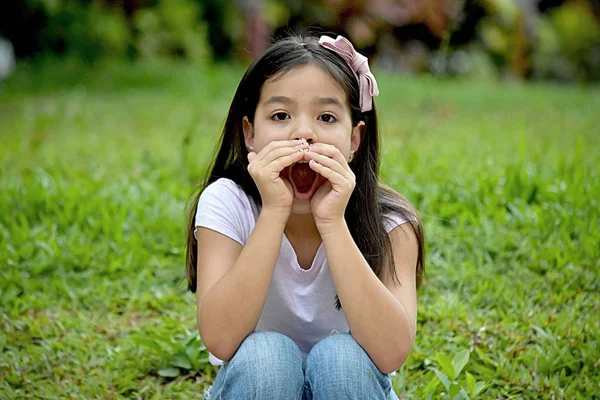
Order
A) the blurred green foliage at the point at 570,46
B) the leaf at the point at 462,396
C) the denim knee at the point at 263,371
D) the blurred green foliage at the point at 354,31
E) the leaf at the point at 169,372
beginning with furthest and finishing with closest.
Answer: the blurred green foliage at the point at 570,46 → the blurred green foliage at the point at 354,31 → the leaf at the point at 169,372 → the leaf at the point at 462,396 → the denim knee at the point at 263,371

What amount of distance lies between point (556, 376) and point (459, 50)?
7.95 meters

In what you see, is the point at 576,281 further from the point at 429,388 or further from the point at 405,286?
the point at 405,286

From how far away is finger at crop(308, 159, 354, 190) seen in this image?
189cm

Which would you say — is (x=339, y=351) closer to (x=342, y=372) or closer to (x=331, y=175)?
(x=342, y=372)

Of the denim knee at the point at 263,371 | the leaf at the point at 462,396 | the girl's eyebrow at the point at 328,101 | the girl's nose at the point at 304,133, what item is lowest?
the leaf at the point at 462,396

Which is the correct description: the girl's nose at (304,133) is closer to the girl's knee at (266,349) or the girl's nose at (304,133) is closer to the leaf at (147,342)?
the girl's knee at (266,349)

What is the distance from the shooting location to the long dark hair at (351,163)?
6.75 feet

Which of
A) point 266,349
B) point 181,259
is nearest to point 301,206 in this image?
point 266,349

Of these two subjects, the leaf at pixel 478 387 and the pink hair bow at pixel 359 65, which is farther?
the leaf at pixel 478 387

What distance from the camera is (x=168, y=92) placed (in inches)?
282

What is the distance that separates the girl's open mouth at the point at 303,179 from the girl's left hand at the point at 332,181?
76mm

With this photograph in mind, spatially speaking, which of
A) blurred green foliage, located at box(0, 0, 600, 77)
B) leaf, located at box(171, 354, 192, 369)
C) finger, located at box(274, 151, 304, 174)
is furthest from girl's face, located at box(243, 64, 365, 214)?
blurred green foliage, located at box(0, 0, 600, 77)

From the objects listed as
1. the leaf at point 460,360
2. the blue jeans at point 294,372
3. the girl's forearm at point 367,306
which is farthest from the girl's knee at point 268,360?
the leaf at point 460,360

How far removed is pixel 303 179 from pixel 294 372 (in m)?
0.50
